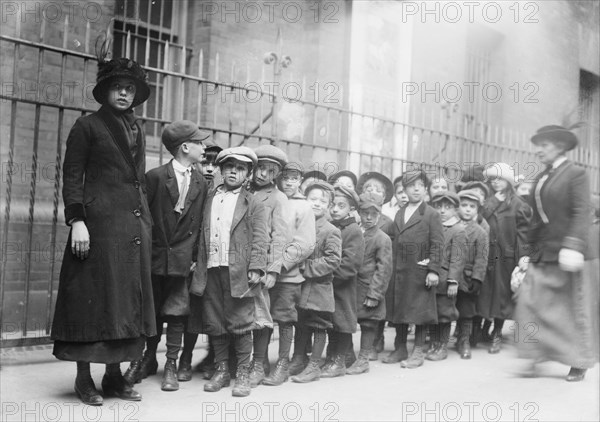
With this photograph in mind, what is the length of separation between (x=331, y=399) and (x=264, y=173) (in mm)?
1640

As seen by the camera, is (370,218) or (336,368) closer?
(336,368)

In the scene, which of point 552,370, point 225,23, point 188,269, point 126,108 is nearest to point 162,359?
point 188,269

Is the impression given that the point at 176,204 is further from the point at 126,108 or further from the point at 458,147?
the point at 458,147

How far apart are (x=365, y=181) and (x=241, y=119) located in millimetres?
3075

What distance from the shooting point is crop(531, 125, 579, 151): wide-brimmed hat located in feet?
10.2

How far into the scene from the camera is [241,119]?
9.12 metres

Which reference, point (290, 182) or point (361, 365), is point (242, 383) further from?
point (290, 182)

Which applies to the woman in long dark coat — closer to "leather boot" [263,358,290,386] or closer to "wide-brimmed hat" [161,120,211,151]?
"leather boot" [263,358,290,386]

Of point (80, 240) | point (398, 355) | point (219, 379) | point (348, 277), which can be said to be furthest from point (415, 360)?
point (80, 240)

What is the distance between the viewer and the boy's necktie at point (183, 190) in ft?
16.0

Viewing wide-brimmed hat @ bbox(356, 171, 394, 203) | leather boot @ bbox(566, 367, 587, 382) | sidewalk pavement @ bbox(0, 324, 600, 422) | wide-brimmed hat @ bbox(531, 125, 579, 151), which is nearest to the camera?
wide-brimmed hat @ bbox(531, 125, 579, 151)

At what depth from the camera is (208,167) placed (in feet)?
18.1

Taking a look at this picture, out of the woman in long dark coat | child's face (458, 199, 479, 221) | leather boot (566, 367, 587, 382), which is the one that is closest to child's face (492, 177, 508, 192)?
the woman in long dark coat

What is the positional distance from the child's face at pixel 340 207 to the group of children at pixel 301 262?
1 cm
